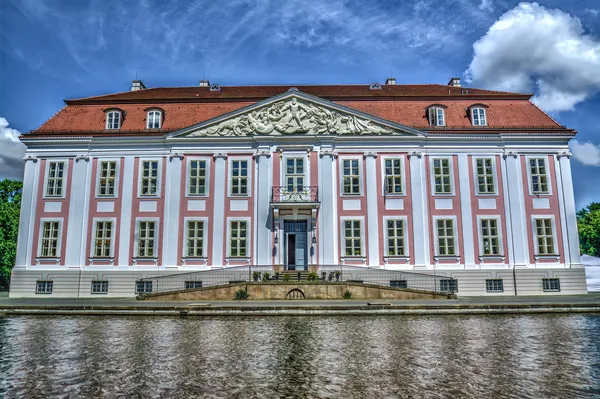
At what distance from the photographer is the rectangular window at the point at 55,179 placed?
99.7 feet

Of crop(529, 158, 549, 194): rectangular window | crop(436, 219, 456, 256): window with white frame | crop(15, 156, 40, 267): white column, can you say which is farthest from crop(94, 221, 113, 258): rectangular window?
crop(529, 158, 549, 194): rectangular window

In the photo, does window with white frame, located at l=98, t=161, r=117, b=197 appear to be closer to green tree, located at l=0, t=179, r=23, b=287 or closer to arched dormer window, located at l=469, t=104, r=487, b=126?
green tree, located at l=0, t=179, r=23, b=287

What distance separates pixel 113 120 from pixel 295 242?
14.7 m

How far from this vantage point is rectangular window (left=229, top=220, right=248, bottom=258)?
29.2m

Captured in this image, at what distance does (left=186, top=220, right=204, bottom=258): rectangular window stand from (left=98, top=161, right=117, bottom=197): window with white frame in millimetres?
5668

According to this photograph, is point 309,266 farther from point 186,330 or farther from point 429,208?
point 186,330

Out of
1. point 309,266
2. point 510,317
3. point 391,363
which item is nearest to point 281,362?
point 391,363

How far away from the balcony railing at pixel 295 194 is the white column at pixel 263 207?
0.60 meters

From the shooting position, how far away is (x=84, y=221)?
29844 mm

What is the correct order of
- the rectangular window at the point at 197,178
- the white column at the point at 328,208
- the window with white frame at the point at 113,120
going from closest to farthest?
1. the white column at the point at 328,208
2. the rectangular window at the point at 197,178
3. the window with white frame at the point at 113,120

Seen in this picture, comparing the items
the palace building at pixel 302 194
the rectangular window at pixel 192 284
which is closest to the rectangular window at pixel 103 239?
the palace building at pixel 302 194

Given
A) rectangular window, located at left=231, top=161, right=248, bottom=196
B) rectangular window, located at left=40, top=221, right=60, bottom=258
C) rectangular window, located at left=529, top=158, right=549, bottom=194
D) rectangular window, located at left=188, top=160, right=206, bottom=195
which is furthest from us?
rectangular window, located at left=188, top=160, right=206, bottom=195

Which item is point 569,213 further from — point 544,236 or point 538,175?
point 538,175

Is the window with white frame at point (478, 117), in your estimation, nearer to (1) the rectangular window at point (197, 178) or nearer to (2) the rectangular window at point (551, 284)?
(2) the rectangular window at point (551, 284)
